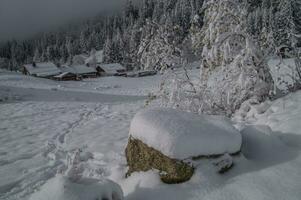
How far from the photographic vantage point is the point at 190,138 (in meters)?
4.46

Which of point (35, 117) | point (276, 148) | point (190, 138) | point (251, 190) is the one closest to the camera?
point (251, 190)

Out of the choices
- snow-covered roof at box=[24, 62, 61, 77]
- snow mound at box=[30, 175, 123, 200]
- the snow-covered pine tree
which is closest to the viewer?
snow mound at box=[30, 175, 123, 200]

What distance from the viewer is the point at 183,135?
4.48 metres

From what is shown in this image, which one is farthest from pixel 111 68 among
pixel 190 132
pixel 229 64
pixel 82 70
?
pixel 190 132

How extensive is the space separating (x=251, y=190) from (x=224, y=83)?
491cm

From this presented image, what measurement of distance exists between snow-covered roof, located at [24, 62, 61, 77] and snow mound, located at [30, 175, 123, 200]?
255 ft

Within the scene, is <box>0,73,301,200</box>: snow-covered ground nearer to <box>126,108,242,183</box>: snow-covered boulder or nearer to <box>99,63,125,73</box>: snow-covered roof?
<box>126,108,242,183</box>: snow-covered boulder

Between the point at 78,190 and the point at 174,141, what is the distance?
4.92ft

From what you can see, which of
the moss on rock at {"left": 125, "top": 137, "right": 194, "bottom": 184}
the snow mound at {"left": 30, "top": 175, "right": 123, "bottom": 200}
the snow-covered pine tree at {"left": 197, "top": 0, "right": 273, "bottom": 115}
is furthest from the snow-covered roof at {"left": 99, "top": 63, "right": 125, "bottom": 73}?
the snow mound at {"left": 30, "top": 175, "right": 123, "bottom": 200}

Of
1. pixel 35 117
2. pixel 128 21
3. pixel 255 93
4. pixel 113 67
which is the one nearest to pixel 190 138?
pixel 255 93

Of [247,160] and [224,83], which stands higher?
[224,83]

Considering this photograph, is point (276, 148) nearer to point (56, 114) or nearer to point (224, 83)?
point (224, 83)

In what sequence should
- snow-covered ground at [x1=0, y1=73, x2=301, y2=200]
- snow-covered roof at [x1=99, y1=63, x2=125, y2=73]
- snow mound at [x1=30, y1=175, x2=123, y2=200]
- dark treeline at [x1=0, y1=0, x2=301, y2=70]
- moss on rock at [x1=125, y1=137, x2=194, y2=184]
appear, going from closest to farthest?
snow mound at [x1=30, y1=175, x2=123, y2=200] < snow-covered ground at [x1=0, y1=73, x2=301, y2=200] < moss on rock at [x1=125, y1=137, x2=194, y2=184] < dark treeline at [x1=0, y1=0, x2=301, y2=70] < snow-covered roof at [x1=99, y1=63, x2=125, y2=73]

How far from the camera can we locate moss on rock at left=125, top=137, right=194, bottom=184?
4.30m
